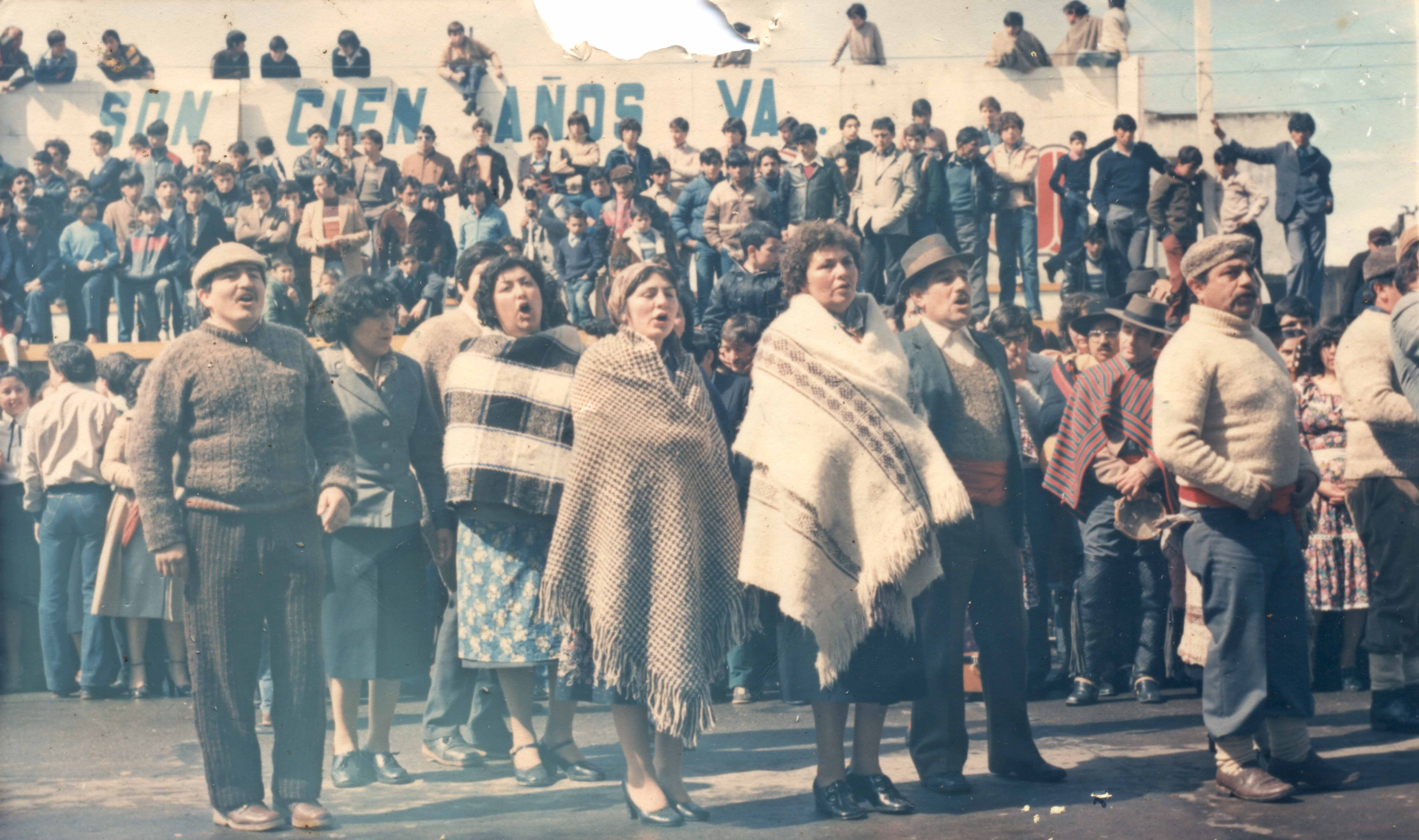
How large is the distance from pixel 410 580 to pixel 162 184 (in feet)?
27.8

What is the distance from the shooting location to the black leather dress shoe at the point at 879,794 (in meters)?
4.31

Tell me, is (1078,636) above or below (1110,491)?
below

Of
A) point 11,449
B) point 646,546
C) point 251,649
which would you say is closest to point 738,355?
point 646,546

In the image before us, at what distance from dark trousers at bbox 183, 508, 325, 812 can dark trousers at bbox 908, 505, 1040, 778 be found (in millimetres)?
2054

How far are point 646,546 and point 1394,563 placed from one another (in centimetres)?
321

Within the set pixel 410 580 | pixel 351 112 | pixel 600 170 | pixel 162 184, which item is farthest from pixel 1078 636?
pixel 351 112

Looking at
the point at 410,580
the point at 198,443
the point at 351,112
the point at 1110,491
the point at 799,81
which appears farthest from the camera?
the point at 351,112

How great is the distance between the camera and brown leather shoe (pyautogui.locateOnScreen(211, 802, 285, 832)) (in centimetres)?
418

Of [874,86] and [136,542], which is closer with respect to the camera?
[136,542]

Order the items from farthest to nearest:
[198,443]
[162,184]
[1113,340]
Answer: [162,184] → [1113,340] → [198,443]

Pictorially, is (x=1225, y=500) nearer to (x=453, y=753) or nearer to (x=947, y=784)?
(x=947, y=784)

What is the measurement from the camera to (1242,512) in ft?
14.8

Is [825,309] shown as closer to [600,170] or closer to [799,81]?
[600,170]

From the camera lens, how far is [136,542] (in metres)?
7.01
